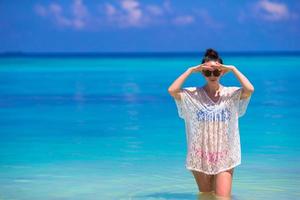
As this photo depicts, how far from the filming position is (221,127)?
16.0ft

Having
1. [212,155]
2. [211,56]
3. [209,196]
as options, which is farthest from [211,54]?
[209,196]

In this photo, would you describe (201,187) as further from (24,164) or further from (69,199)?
(24,164)

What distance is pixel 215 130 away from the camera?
4.90m

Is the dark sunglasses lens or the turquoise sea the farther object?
the turquoise sea

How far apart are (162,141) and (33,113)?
4.66 m

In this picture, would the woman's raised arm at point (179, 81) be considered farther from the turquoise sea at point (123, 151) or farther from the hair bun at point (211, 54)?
the turquoise sea at point (123, 151)

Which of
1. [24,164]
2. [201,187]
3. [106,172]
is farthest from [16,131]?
[201,187]

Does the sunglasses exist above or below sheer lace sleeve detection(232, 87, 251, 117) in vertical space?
above

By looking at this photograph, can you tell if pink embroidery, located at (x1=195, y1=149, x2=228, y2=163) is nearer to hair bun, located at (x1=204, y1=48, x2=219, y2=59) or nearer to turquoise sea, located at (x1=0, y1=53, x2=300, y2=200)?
hair bun, located at (x1=204, y1=48, x2=219, y2=59)

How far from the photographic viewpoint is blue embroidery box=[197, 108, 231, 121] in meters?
4.90

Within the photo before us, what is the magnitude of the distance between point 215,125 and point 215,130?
3cm

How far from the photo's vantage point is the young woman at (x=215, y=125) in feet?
16.1

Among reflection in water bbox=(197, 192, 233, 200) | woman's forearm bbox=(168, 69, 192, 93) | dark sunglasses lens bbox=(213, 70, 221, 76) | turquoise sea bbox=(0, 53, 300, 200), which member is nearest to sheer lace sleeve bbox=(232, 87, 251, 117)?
dark sunglasses lens bbox=(213, 70, 221, 76)

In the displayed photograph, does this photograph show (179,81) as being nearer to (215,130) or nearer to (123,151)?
(215,130)
